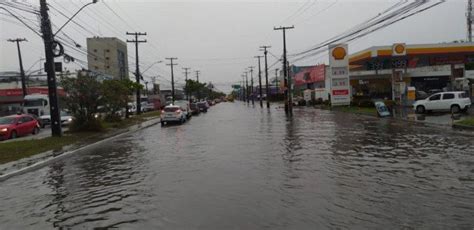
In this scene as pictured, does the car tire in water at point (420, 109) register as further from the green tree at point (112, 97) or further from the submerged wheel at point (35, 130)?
the submerged wheel at point (35, 130)

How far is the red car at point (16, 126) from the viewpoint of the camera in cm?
2640

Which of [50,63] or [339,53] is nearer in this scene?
[50,63]

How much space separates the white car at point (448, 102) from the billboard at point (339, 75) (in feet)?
54.1

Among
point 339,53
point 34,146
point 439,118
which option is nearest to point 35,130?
point 34,146

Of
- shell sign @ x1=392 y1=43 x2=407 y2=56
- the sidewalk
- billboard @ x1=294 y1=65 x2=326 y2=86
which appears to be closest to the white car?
the sidewalk

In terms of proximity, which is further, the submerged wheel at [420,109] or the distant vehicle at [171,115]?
the distant vehicle at [171,115]

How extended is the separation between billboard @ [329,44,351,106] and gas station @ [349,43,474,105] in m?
5.21

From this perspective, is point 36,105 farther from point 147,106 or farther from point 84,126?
point 147,106

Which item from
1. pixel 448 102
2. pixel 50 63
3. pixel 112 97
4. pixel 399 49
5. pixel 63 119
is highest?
pixel 399 49

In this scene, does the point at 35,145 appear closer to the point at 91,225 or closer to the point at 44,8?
the point at 44,8

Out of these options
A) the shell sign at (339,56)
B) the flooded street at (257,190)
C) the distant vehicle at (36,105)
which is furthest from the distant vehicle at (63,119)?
the shell sign at (339,56)

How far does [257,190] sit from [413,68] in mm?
54249

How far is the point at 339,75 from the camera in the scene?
50469 mm

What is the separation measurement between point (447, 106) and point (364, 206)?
94.5ft
